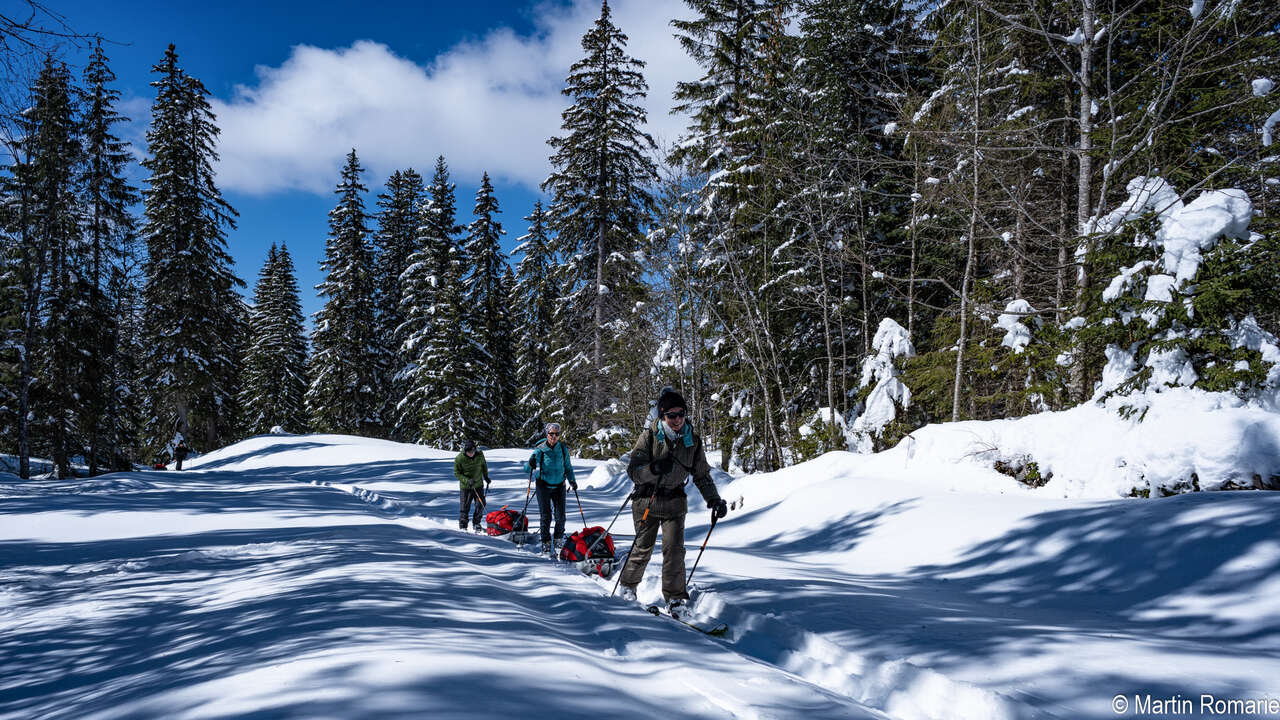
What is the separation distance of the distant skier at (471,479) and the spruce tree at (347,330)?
96.0ft

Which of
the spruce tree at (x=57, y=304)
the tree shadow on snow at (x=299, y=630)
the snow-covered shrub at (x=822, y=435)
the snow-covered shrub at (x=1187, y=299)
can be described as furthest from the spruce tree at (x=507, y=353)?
the snow-covered shrub at (x=1187, y=299)

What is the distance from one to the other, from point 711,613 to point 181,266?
110 ft

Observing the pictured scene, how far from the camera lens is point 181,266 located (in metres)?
29.0

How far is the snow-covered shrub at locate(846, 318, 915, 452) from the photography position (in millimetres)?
15102

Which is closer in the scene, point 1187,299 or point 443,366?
point 1187,299

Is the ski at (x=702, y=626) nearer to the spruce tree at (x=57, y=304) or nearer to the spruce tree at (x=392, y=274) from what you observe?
the spruce tree at (x=57, y=304)

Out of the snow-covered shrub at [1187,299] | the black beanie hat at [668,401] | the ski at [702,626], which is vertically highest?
the snow-covered shrub at [1187,299]

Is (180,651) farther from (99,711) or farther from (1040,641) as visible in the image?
(1040,641)

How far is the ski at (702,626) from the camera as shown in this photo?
207 inches

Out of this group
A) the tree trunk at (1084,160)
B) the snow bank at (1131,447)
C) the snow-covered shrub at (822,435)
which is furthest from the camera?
the snow-covered shrub at (822,435)

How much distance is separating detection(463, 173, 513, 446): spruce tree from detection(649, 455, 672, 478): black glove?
28.0 metres

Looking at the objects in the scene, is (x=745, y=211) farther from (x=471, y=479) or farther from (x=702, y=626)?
(x=702, y=626)

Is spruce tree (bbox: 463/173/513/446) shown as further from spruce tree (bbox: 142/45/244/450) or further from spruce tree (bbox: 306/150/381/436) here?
spruce tree (bbox: 142/45/244/450)

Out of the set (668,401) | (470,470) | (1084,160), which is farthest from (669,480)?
(1084,160)
